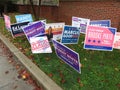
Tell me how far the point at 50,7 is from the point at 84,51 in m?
7.67

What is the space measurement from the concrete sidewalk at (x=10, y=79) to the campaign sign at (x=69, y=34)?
1729 millimetres

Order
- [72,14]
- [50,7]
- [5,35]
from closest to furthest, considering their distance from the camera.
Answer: [5,35]
[72,14]
[50,7]

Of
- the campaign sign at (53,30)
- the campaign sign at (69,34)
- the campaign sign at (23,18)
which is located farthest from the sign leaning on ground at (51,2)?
the campaign sign at (69,34)

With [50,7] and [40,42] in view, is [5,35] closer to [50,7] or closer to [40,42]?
[40,42]

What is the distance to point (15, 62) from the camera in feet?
19.3

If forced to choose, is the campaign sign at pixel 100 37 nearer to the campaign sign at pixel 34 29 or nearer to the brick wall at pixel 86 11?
the campaign sign at pixel 34 29

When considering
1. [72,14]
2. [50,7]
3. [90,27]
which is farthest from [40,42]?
[50,7]

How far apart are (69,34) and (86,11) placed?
387 centimetres

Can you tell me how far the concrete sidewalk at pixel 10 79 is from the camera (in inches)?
172

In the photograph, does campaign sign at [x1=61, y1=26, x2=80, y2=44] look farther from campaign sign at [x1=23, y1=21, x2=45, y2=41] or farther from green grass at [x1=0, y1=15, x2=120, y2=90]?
campaign sign at [x1=23, y1=21, x2=45, y2=41]

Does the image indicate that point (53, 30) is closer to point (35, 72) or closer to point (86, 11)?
point (35, 72)

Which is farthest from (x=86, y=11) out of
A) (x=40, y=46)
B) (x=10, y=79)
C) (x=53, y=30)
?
(x=10, y=79)

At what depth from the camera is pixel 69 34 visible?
6.16 meters

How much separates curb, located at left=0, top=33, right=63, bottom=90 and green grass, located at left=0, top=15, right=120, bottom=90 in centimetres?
13
